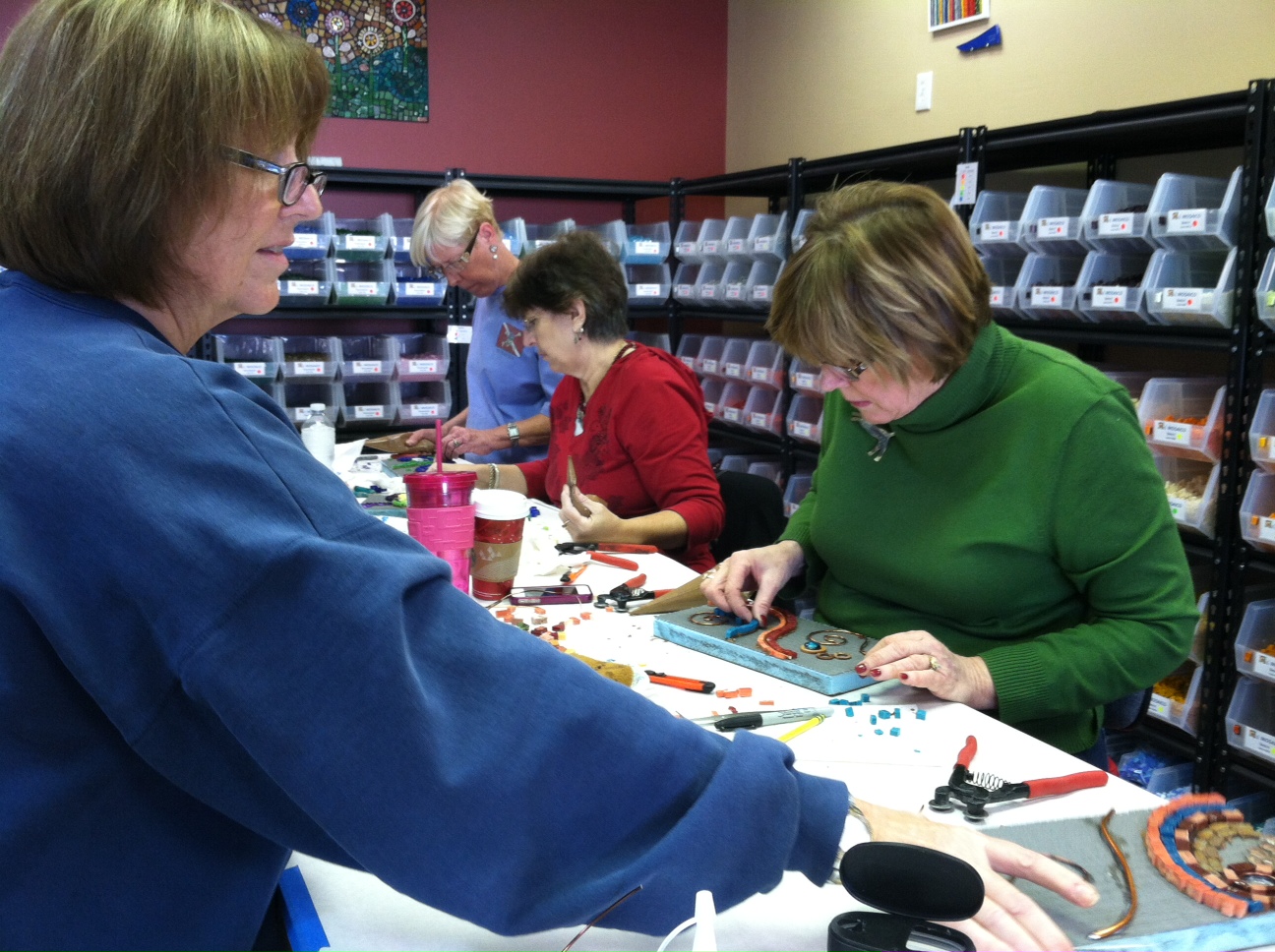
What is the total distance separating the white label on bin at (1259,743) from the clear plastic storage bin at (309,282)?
3.42m

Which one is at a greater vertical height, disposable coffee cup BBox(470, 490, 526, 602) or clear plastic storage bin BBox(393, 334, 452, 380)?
clear plastic storage bin BBox(393, 334, 452, 380)

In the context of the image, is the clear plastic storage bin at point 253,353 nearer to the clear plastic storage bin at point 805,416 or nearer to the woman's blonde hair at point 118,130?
the clear plastic storage bin at point 805,416

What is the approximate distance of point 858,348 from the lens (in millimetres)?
1591

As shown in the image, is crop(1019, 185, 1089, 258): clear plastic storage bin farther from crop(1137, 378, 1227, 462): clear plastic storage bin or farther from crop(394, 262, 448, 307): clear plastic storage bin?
crop(394, 262, 448, 307): clear plastic storage bin

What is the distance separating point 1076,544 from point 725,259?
3.17 m

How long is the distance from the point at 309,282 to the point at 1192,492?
10.3ft

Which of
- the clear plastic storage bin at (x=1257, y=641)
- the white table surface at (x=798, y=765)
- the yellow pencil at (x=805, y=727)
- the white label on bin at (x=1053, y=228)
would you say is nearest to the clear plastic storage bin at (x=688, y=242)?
the white label on bin at (x=1053, y=228)

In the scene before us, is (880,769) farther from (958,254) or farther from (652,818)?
(958,254)

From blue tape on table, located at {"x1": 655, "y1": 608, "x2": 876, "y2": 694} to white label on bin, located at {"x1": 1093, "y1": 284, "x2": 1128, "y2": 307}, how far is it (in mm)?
1599

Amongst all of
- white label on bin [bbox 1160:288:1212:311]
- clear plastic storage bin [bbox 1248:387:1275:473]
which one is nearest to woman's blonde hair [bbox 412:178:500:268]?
white label on bin [bbox 1160:288:1212:311]

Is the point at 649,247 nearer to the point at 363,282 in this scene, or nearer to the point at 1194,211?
the point at 363,282

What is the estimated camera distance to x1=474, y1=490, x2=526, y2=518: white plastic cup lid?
1.81 m

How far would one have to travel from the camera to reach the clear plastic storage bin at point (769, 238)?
4.03m

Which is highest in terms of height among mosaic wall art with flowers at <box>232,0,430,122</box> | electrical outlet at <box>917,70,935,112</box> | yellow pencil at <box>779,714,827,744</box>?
mosaic wall art with flowers at <box>232,0,430,122</box>
